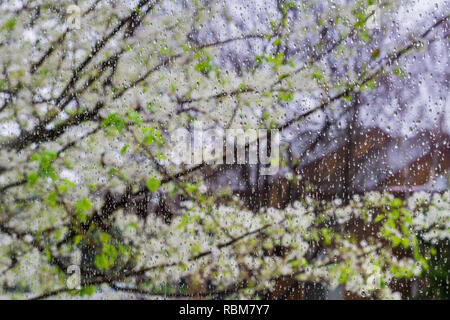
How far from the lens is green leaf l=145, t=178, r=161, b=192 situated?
2.83 feet

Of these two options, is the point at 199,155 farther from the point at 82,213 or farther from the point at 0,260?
the point at 0,260

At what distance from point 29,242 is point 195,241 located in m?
0.38

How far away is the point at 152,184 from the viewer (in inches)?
34.1

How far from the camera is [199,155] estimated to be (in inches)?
34.0

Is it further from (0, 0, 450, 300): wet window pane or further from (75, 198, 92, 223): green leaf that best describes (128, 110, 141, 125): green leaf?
(75, 198, 92, 223): green leaf

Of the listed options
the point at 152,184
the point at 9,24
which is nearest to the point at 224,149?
the point at 152,184

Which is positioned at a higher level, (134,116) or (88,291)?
(134,116)

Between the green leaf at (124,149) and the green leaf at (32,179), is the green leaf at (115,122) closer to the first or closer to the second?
the green leaf at (124,149)

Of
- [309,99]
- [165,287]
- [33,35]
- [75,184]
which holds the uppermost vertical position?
[33,35]

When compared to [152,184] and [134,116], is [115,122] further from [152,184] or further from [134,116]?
[152,184]

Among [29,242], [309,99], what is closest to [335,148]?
[309,99]

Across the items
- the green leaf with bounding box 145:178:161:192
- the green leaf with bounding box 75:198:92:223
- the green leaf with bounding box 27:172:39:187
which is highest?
the green leaf with bounding box 27:172:39:187

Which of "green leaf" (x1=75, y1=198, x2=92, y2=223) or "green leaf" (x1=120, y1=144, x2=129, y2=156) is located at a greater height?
"green leaf" (x1=120, y1=144, x2=129, y2=156)

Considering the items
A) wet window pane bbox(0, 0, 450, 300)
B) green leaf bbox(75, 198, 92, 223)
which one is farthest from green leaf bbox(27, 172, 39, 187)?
green leaf bbox(75, 198, 92, 223)
